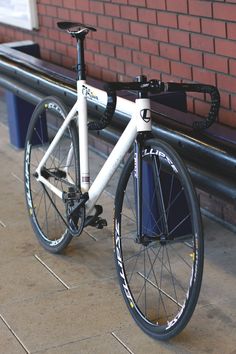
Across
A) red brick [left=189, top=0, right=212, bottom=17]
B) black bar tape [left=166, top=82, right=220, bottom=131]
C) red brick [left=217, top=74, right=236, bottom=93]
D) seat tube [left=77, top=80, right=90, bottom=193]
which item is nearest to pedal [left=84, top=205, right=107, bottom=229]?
seat tube [left=77, top=80, right=90, bottom=193]

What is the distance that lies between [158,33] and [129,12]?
406 millimetres

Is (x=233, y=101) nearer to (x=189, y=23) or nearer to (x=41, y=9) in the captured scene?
(x=189, y=23)

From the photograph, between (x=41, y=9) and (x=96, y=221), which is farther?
(x=41, y=9)

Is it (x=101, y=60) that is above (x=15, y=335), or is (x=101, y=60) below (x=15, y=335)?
above

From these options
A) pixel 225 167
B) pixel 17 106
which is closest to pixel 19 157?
pixel 17 106

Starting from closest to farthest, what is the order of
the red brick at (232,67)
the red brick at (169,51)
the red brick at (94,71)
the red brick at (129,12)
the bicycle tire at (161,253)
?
the bicycle tire at (161,253) < the red brick at (232,67) < the red brick at (169,51) < the red brick at (129,12) < the red brick at (94,71)

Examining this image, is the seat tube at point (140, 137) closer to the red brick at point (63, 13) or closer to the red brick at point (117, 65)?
the red brick at point (117, 65)

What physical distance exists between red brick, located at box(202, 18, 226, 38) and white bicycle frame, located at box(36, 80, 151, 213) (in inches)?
32.9

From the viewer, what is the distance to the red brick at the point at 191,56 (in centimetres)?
496

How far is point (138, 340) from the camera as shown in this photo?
12.6 ft

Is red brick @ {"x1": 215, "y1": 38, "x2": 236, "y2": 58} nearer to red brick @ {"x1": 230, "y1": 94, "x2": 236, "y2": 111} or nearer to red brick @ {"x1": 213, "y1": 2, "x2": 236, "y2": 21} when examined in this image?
red brick @ {"x1": 213, "y1": 2, "x2": 236, "y2": 21}

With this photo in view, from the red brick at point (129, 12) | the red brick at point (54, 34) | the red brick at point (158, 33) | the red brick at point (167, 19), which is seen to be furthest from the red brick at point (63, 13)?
the red brick at point (167, 19)

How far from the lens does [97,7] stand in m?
6.10

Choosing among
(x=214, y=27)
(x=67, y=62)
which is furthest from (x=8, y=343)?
(x=67, y=62)
